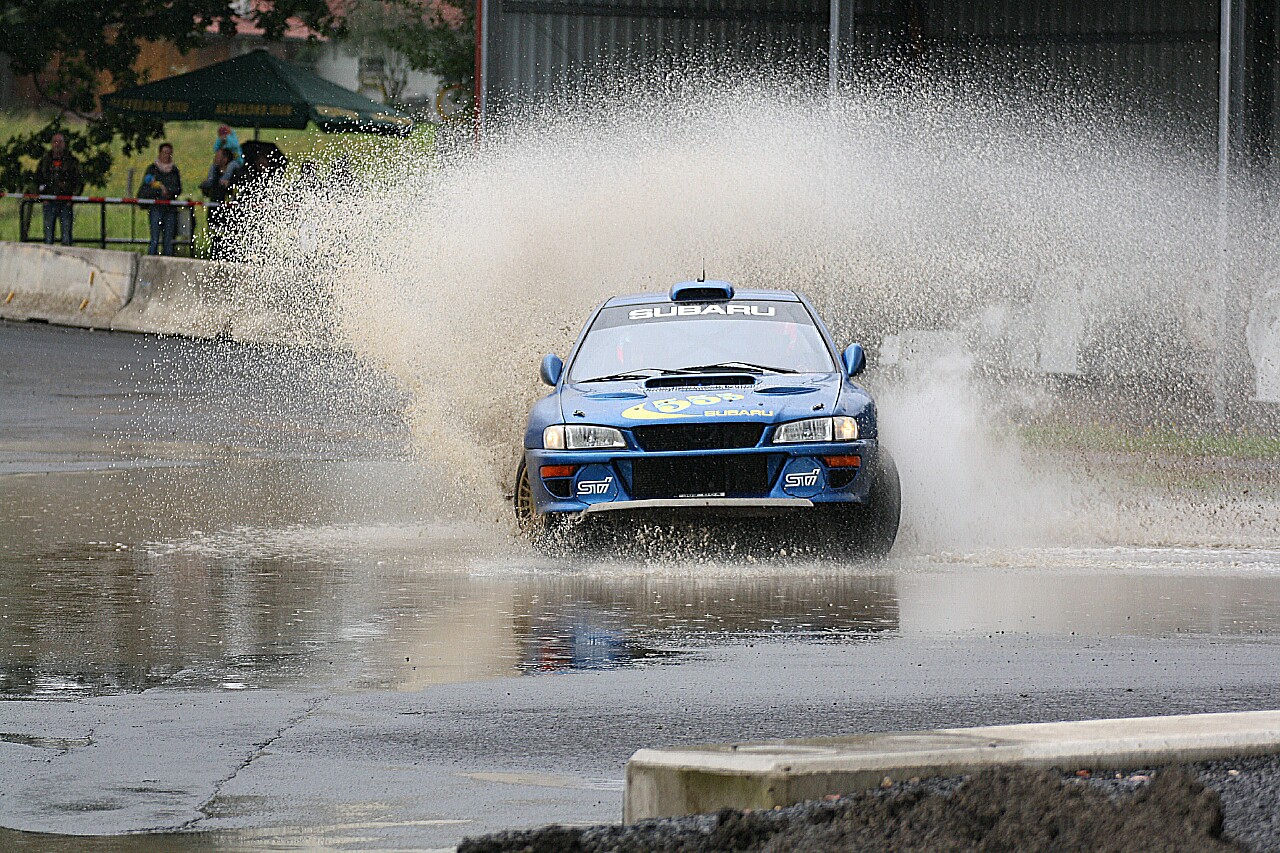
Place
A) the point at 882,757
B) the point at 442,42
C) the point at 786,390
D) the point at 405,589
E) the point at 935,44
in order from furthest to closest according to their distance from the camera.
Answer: the point at 442,42 → the point at 935,44 → the point at 786,390 → the point at 405,589 → the point at 882,757

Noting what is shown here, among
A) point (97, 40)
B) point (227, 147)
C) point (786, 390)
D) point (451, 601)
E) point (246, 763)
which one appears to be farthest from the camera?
point (97, 40)

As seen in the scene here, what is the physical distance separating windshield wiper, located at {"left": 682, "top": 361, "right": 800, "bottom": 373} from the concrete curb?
6546mm

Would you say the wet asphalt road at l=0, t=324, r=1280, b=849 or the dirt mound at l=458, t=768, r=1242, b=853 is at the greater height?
the dirt mound at l=458, t=768, r=1242, b=853

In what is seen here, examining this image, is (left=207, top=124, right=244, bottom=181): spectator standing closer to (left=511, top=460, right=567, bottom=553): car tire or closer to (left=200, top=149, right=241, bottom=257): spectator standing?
(left=200, top=149, right=241, bottom=257): spectator standing

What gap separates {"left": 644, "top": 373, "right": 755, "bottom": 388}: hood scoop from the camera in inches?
495

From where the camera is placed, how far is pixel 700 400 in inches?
479

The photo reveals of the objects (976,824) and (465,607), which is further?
(465,607)

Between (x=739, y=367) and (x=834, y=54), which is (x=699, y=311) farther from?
(x=834, y=54)

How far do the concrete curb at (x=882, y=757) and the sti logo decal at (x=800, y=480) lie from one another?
5467 mm

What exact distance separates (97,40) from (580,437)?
36379 mm

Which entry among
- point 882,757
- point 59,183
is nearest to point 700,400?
point 882,757

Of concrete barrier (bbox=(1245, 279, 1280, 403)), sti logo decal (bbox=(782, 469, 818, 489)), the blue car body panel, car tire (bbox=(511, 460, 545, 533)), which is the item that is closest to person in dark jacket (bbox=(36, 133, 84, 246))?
concrete barrier (bbox=(1245, 279, 1280, 403))

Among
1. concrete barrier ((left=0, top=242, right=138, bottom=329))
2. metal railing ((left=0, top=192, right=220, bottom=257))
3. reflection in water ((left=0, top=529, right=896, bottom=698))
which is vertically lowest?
reflection in water ((left=0, top=529, right=896, bottom=698))

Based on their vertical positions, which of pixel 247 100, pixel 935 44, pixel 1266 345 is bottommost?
pixel 1266 345
